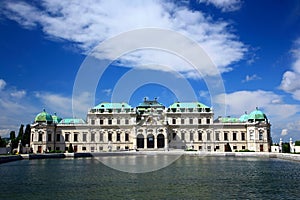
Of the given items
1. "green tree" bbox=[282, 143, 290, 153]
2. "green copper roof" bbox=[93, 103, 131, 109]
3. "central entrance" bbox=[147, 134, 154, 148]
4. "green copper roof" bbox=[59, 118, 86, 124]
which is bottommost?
"green tree" bbox=[282, 143, 290, 153]

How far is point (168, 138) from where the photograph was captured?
315 feet

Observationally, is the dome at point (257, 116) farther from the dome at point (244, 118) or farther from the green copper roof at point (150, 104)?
the green copper roof at point (150, 104)

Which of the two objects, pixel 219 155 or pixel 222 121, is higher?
pixel 222 121

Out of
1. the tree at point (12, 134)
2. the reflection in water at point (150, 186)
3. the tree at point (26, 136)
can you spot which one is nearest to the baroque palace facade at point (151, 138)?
the tree at point (26, 136)

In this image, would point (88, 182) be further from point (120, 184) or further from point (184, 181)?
point (184, 181)

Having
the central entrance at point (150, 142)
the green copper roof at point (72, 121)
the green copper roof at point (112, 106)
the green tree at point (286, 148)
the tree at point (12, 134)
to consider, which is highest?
the green copper roof at point (112, 106)

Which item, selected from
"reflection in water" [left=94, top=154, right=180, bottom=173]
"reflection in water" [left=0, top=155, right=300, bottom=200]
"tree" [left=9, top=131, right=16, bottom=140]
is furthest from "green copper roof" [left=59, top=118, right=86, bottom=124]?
"reflection in water" [left=0, top=155, right=300, bottom=200]

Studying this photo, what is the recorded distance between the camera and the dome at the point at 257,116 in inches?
3750

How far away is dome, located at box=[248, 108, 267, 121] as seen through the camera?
9525 centimetres

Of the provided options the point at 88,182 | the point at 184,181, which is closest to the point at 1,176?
the point at 88,182

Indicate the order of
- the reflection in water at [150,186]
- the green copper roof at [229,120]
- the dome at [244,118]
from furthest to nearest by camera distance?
the green copper roof at [229,120] < the dome at [244,118] < the reflection in water at [150,186]

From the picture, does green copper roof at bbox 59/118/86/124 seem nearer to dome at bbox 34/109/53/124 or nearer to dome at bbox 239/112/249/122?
dome at bbox 34/109/53/124

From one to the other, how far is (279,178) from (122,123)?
220 ft

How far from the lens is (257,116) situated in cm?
9569
